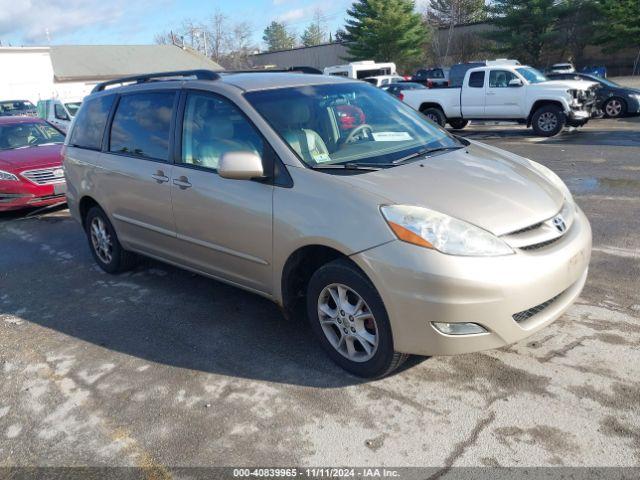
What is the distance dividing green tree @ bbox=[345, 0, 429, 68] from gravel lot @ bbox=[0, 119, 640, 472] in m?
46.2

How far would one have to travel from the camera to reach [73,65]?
163ft

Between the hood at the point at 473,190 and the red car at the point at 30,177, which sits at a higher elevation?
the hood at the point at 473,190

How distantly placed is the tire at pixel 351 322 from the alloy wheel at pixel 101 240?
9.29 ft

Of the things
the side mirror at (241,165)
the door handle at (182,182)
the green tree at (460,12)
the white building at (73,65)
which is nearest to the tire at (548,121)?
the door handle at (182,182)

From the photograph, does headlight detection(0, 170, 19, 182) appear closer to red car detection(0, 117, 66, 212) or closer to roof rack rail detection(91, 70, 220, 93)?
red car detection(0, 117, 66, 212)

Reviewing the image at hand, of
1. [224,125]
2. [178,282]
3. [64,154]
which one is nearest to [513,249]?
[224,125]

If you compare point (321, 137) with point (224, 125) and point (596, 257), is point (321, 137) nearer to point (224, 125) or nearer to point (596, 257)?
point (224, 125)

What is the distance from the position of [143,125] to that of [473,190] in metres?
2.85

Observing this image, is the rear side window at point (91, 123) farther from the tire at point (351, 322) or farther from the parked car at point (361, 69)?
the parked car at point (361, 69)

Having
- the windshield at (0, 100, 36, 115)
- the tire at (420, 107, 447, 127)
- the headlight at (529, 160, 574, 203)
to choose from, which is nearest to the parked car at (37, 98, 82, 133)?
the windshield at (0, 100, 36, 115)

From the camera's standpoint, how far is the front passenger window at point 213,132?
3756 millimetres

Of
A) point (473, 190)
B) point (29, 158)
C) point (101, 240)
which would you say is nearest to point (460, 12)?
point (29, 158)

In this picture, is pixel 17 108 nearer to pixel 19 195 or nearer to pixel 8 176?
pixel 8 176

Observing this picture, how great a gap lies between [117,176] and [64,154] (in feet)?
4.43
